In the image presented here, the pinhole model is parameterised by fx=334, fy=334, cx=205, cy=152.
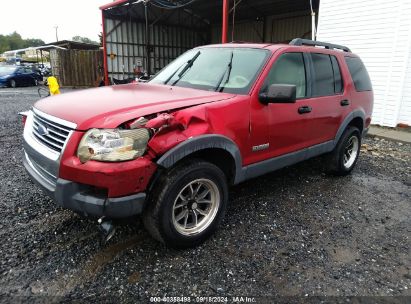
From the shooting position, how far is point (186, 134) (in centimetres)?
272

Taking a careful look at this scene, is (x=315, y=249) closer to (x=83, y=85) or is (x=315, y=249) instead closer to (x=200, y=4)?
(x=200, y=4)

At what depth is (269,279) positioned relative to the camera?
2684 mm

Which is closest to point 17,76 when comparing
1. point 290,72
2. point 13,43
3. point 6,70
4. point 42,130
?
point 6,70

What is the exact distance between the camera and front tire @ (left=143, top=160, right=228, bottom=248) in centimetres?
268

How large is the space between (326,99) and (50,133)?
10.6 ft

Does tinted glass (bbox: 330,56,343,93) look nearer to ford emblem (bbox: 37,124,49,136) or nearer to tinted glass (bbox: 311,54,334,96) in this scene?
tinted glass (bbox: 311,54,334,96)

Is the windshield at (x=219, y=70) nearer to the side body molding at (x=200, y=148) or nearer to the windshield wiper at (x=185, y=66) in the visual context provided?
the windshield wiper at (x=185, y=66)

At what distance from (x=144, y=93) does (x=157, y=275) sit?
170 centimetres

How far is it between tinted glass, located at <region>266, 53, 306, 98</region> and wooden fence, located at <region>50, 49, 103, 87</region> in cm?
2045

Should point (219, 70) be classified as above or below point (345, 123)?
above

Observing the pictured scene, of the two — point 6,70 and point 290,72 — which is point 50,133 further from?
point 6,70

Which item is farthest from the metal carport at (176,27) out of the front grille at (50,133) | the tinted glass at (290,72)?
the front grille at (50,133)

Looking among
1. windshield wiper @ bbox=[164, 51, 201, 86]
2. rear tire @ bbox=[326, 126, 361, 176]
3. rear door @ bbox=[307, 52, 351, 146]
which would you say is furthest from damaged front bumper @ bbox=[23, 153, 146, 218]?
rear tire @ bbox=[326, 126, 361, 176]

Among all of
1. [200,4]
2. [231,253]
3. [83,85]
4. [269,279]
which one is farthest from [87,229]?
[83,85]
